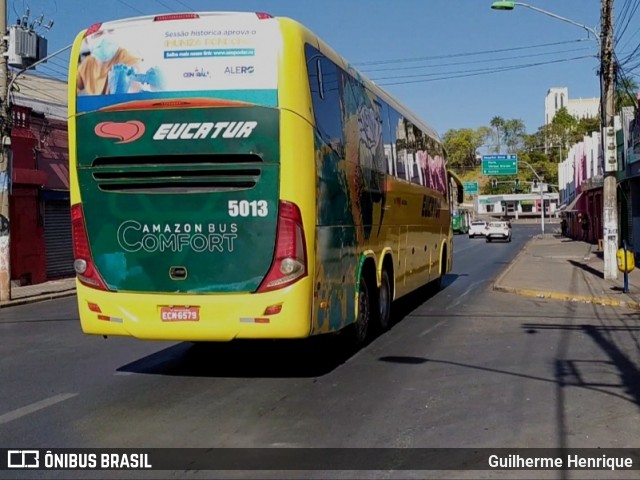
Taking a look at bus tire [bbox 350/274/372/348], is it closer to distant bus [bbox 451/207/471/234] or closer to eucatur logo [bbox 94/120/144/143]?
eucatur logo [bbox 94/120/144/143]

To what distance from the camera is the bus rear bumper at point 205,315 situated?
23.9 ft

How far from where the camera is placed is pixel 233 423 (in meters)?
6.28

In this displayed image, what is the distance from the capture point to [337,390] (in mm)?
7516

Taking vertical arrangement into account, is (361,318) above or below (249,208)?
below

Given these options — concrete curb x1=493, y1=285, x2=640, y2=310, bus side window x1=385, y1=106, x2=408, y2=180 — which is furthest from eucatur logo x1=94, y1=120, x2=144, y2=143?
concrete curb x1=493, y1=285, x2=640, y2=310

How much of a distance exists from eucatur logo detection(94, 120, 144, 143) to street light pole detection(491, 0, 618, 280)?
583 inches

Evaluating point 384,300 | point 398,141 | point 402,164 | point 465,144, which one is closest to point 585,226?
point 402,164

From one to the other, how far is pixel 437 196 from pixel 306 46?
31.1 ft

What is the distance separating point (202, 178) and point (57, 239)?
18605 mm

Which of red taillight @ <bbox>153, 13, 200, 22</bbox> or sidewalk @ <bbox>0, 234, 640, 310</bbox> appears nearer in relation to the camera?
red taillight @ <bbox>153, 13, 200, 22</bbox>

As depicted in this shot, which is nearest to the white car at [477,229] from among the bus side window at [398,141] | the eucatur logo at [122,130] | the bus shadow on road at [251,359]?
the bus side window at [398,141]

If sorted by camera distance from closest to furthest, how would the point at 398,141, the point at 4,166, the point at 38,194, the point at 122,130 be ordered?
the point at 122,130
the point at 398,141
the point at 4,166
the point at 38,194

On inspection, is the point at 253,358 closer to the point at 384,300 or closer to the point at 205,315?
the point at 205,315

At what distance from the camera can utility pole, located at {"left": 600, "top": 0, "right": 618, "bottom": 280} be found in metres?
19.1
